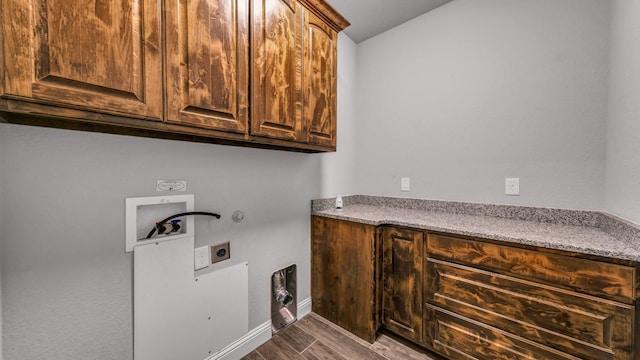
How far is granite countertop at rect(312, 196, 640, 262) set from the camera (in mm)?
1066

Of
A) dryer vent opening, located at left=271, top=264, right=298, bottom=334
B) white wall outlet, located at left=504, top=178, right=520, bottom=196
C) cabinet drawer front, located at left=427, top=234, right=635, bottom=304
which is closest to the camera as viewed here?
cabinet drawer front, located at left=427, top=234, right=635, bottom=304

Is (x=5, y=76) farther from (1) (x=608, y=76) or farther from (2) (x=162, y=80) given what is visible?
(1) (x=608, y=76)

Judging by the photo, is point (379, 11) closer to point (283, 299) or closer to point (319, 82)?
point (319, 82)

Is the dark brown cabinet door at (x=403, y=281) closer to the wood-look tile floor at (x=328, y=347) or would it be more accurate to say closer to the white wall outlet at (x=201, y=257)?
the wood-look tile floor at (x=328, y=347)

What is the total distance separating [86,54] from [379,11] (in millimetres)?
2067

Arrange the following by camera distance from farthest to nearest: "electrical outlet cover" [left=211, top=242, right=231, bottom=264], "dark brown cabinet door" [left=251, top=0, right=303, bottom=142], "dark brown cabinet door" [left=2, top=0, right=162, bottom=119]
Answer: "electrical outlet cover" [left=211, top=242, right=231, bottom=264] < "dark brown cabinet door" [left=251, top=0, right=303, bottom=142] < "dark brown cabinet door" [left=2, top=0, right=162, bottom=119]

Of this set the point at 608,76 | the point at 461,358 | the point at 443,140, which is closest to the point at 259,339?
the point at 461,358

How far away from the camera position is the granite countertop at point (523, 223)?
1.07m

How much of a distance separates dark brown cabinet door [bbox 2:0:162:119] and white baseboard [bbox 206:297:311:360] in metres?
1.45

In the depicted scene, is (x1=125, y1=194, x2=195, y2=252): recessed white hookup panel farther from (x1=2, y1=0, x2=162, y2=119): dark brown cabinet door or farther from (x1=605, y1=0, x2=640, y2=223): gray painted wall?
(x1=605, y1=0, x2=640, y2=223): gray painted wall

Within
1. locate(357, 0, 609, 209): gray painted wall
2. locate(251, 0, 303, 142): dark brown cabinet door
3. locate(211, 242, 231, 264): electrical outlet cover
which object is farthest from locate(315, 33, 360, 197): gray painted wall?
locate(211, 242, 231, 264): electrical outlet cover

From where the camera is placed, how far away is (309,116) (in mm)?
1553

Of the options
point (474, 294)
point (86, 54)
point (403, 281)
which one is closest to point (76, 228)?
point (86, 54)

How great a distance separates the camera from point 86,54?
2.46 ft
